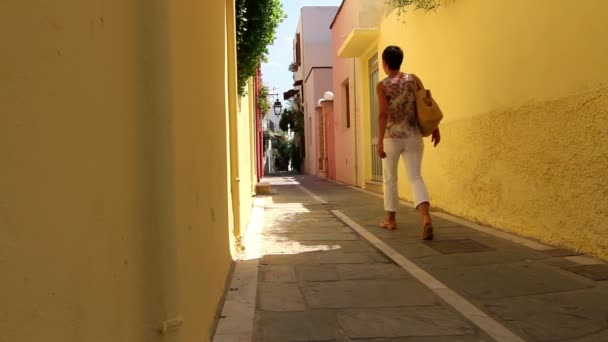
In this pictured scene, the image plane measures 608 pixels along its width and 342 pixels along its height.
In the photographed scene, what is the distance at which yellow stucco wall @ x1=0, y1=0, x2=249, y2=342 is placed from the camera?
3.04 feet

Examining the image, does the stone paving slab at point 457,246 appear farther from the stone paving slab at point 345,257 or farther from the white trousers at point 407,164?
the stone paving slab at point 345,257

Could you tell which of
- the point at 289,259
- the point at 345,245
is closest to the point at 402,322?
the point at 289,259

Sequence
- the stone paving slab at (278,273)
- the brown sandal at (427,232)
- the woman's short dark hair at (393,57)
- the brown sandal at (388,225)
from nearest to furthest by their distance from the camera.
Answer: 1. the stone paving slab at (278,273)
2. the brown sandal at (427,232)
3. the woman's short dark hair at (393,57)
4. the brown sandal at (388,225)

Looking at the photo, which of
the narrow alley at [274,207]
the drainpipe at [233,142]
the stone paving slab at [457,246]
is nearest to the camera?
the narrow alley at [274,207]

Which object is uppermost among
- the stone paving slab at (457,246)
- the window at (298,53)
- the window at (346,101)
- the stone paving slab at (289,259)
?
the window at (298,53)

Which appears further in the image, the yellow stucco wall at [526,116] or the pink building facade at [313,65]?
the pink building facade at [313,65]

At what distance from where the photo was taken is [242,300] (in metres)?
3.19

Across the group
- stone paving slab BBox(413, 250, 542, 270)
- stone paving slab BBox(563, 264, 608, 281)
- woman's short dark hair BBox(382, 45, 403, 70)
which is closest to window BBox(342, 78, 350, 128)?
woman's short dark hair BBox(382, 45, 403, 70)

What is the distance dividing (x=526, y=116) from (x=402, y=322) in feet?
9.18

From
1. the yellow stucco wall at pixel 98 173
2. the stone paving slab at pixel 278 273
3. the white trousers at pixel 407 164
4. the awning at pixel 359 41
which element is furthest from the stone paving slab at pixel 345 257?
the awning at pixel 359 41

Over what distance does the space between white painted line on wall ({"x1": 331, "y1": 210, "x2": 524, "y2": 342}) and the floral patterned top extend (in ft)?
3.76

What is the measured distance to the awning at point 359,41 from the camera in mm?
10891

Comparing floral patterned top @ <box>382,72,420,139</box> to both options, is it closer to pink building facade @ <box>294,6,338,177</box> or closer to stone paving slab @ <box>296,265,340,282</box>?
stone paving slab @ <box>296,265,340,282</box>

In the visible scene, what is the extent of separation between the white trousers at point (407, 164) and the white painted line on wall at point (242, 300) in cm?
148
